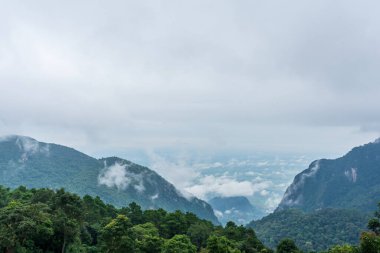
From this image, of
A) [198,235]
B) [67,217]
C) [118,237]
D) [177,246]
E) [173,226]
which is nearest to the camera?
[118,237]

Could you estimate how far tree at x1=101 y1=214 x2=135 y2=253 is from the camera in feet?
166

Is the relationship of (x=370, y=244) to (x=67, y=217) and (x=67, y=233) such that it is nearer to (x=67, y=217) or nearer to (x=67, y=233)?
(x=67, y=233)

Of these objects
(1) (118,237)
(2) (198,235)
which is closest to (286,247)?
(2) (198,235)

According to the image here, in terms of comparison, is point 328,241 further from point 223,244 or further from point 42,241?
point 42,241

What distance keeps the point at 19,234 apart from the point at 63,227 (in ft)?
25.4

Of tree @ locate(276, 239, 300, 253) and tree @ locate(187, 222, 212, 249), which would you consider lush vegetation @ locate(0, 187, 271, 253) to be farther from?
tree @ locate(187, 222, 212, 249)

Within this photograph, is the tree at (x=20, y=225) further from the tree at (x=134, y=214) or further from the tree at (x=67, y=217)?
the tree at (x=134, y=214)

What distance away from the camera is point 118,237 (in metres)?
51.1

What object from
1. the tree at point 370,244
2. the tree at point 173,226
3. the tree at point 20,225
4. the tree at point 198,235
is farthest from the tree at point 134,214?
the tree at point 370,244

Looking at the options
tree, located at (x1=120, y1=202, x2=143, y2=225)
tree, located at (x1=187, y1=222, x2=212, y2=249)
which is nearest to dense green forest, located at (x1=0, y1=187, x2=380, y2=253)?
tree, located at (x1=187, y1=222, x2=212, y2=249)

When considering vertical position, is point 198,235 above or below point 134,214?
below

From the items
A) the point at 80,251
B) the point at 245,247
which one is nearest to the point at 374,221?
the point at 245,247

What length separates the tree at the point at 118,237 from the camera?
5072 cm

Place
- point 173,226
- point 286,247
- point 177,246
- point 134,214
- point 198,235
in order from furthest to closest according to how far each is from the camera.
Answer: point 134,214 < point 173,226 < point 198,235 < point 286,247 < point 177,246
